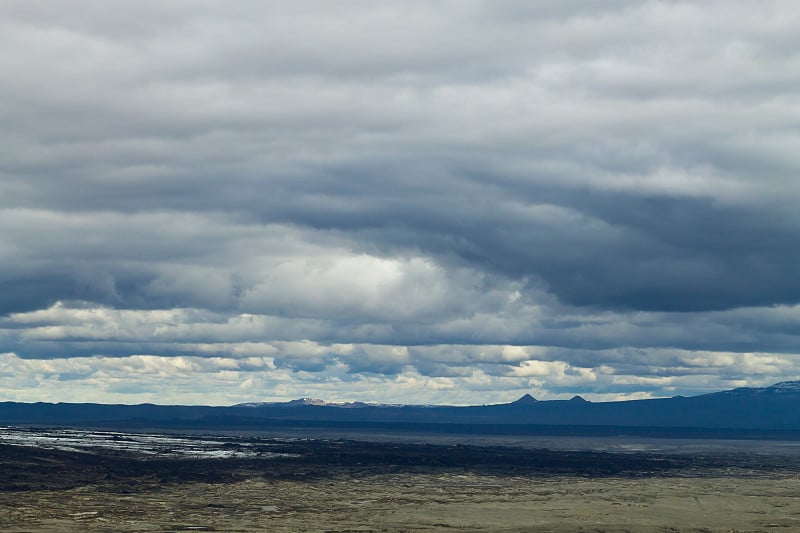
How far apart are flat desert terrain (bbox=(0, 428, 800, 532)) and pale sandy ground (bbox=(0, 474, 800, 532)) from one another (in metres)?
0.15

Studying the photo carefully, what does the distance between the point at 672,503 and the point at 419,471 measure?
158 ft

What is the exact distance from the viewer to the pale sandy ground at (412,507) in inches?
3401

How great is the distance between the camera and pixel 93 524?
274ft

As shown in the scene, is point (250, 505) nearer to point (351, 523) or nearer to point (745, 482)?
point (351, 523)

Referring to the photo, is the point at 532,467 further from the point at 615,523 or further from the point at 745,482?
the point at 615,523

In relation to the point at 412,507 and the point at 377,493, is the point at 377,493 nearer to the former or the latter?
the point at 377,493

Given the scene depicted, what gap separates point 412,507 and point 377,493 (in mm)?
14384

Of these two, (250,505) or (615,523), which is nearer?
(615,523)

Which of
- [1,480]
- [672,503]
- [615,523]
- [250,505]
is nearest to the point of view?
[615,523]

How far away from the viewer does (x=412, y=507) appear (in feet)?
329

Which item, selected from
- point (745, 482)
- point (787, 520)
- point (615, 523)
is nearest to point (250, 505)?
point (615, 523)

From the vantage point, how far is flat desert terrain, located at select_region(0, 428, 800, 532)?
88625 mm

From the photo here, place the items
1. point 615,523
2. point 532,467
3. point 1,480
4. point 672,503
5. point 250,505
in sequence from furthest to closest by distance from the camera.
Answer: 1. point 532,467
2. point 1,480
3. point 672,503
4. point 250,505
5. point 615,523

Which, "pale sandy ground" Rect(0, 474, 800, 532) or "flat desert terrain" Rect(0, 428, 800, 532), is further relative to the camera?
"flat desert terrain" Rect(0, 428, 800, 532)
